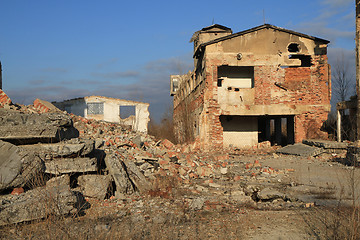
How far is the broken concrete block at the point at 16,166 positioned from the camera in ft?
18.9

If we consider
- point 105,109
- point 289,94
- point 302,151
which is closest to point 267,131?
point 289,94

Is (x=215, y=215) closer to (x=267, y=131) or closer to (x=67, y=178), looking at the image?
(x=67, y=178)

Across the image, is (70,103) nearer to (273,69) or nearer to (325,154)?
(273,69)

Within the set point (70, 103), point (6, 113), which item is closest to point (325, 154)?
point (6, 113)

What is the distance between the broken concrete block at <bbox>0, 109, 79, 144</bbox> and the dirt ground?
1.72 metres

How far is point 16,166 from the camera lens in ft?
19.4

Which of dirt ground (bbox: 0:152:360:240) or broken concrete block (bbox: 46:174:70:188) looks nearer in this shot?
dirt ground (bbox: 0:152:360:240)

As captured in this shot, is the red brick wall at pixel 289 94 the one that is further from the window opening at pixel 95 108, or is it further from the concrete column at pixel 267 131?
the window opening at pixel 95 108

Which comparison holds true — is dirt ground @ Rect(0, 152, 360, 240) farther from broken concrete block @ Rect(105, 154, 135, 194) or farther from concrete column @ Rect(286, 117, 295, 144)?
concrete column @ Rect(286, 117, 295, 144)

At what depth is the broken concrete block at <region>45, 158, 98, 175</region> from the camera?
249 inches

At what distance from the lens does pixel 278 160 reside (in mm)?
12656

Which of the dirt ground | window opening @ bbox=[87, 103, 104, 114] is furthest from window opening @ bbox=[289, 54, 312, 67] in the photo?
window opening @ bbox=[87, 103, 104, 114]

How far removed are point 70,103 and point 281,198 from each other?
27.1 m

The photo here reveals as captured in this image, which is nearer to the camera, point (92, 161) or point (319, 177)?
point (92, 161)
